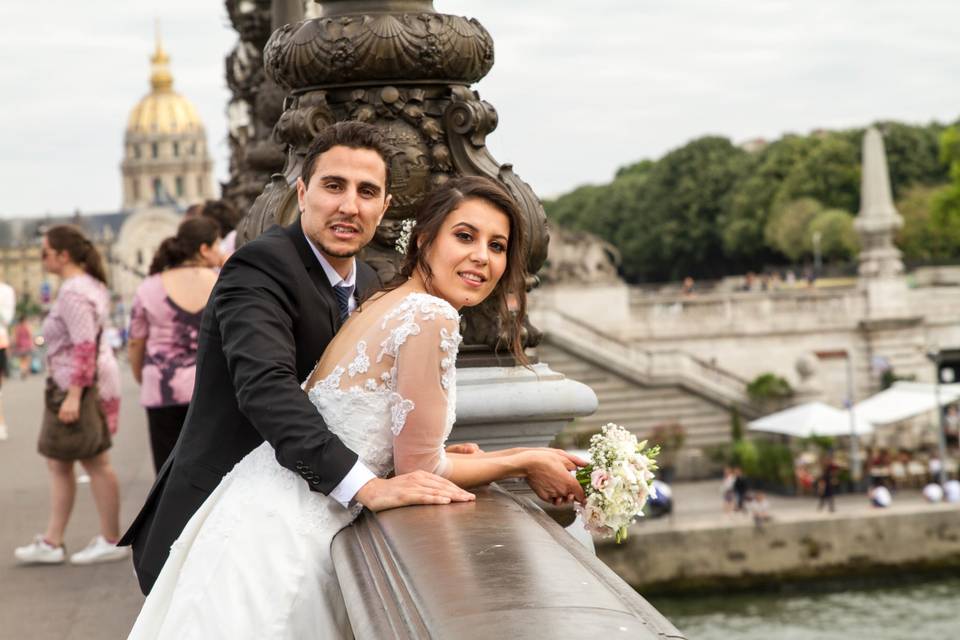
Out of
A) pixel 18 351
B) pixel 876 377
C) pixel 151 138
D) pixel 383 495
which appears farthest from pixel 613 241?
pixel 383 495

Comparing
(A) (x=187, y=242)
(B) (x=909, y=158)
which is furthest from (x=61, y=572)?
(B) (x=909, y=158)

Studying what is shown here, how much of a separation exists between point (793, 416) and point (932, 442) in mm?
4336

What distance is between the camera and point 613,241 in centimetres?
9631

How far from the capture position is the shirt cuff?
308 centimetres

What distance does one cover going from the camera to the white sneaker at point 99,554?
21.8 feet

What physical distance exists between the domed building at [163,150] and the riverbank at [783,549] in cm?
14152

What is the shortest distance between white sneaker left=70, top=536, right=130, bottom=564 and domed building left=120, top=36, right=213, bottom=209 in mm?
161156

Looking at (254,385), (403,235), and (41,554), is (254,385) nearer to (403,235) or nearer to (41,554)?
(403,235)

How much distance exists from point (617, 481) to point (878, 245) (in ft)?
136

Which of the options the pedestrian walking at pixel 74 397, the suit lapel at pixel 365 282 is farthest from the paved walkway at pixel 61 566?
the suit lapel at pixel 365 282

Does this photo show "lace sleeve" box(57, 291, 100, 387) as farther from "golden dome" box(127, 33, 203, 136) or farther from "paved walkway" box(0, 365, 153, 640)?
"golden dome" box(127, 33, 203, 136)

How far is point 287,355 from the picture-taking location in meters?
3.24

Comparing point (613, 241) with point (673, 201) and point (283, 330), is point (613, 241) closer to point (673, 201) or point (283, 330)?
point (673, 201)

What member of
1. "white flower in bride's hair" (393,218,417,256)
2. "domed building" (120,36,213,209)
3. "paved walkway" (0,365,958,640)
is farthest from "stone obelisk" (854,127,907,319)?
"domed building" (120,36,213,209)
